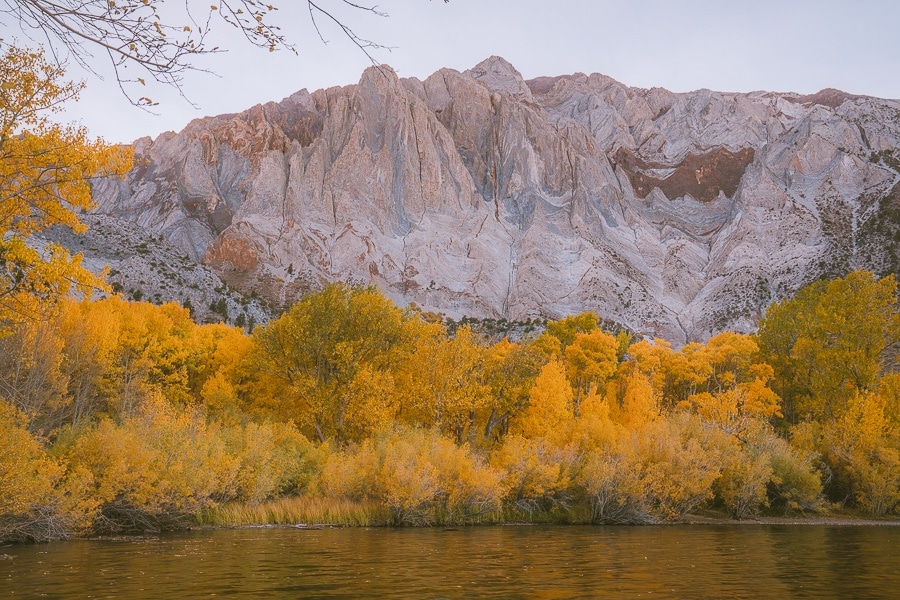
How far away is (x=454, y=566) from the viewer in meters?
21.5

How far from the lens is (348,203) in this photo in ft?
577

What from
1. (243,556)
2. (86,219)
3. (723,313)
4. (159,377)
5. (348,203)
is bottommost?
(243,556)

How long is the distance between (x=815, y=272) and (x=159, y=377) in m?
132

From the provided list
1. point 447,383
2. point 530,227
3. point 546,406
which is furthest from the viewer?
point 530,227

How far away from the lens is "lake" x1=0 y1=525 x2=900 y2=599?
55.9 feet

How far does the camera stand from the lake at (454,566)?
1703 centimetres

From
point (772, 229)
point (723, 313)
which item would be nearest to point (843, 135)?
point (772, 229)

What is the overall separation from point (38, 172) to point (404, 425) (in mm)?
33845

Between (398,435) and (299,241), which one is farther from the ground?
(299,241)

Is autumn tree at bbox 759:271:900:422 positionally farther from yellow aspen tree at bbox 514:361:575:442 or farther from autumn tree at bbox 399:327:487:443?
autumn tree at bbox 399:327:487:443

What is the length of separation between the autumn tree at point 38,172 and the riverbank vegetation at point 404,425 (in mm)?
13993

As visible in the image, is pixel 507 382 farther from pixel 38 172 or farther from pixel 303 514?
pixel 38 172

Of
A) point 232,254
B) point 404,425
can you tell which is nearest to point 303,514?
point 404,425

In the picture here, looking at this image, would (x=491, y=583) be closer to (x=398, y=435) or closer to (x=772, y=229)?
(x=398, y=435)
